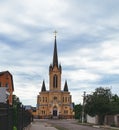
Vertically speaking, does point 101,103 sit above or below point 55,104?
below

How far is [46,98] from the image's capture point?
199 m

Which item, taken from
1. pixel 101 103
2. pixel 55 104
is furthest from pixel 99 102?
pixel 55 104

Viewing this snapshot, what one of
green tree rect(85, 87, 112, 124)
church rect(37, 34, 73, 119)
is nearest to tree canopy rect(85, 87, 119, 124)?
green tree rect(85, 87, 112, 124)

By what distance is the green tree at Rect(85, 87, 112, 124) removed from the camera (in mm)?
75062

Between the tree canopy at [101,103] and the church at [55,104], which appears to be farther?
the church at [55,104]

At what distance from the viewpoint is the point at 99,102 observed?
75.2 meters

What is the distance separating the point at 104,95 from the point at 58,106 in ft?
392

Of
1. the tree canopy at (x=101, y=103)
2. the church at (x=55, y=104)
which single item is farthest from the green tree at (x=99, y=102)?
the church at (x=55, y=104)

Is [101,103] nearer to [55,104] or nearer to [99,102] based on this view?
[99,102]

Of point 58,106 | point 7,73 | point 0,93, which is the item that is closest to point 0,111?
point 0,93

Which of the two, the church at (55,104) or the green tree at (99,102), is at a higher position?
the church at (55,104)

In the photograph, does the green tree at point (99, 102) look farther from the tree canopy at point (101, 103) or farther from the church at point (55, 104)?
the church at point (55, 104)

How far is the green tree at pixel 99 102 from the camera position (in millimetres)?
75062

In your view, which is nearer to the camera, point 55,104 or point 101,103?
point 101,103
